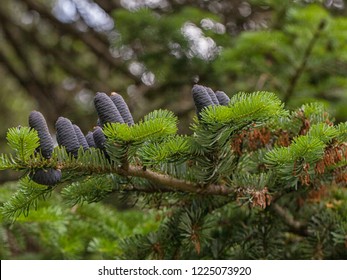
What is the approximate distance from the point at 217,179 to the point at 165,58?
1345mm

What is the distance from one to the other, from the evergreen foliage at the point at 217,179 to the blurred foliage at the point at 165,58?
269 mm

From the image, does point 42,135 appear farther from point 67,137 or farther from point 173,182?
point 173,182

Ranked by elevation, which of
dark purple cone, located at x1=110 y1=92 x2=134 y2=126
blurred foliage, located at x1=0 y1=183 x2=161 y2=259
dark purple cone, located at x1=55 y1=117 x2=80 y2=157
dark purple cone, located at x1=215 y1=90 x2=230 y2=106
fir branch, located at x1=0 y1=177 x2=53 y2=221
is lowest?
blurred foliage, located at x1=0 y1=183 x2=161 y2=259

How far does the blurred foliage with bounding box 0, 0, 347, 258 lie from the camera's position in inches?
62.6

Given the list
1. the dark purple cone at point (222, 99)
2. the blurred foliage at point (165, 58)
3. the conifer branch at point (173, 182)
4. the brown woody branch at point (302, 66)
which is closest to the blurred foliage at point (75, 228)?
the blurred foliage at point (165, 58)

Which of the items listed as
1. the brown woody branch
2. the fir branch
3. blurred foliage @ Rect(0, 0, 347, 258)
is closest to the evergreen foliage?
the fir branch

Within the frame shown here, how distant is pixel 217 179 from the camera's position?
94 centimetres

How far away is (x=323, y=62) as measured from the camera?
6.16ft

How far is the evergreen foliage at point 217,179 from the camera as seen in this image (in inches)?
31.4

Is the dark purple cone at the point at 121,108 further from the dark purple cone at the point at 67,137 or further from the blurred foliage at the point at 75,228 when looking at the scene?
the blurred foliage at the point at 75,228

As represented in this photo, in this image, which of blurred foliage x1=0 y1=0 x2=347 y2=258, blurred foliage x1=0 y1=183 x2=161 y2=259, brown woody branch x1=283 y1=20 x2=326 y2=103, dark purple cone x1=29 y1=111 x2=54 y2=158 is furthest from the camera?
brown woody branch x1=283 y1=20 x2=326 y2=103

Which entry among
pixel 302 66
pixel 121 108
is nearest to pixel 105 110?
pixel 121 108

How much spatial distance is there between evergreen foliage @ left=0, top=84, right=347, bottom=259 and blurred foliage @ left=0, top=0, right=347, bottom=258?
0.27m

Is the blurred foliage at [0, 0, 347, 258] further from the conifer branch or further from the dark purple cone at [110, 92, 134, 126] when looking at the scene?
the dark purple cone at [110, 92, 134, 126]
